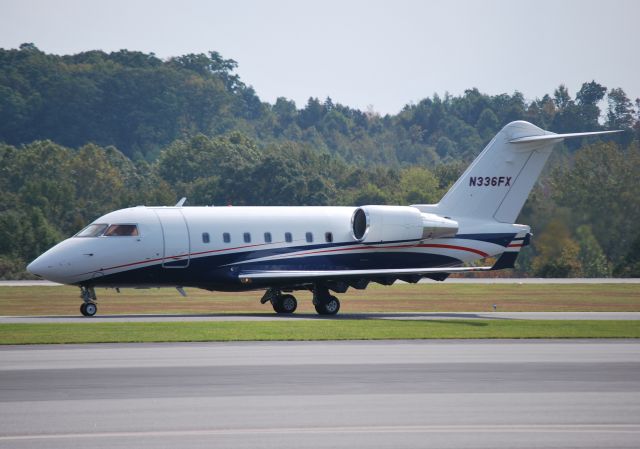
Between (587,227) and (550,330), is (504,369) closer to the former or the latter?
(550,330)

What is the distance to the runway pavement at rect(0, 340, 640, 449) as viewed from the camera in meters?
14.9

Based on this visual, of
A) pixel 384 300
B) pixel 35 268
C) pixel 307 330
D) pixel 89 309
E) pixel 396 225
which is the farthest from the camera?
pixel 384 300

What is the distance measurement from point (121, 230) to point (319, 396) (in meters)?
19.6

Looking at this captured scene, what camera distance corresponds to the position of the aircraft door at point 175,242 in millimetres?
36688

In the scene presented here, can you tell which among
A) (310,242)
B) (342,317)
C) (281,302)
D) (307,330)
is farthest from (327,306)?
(307,330)

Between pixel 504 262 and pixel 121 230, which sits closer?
pixel 121 230

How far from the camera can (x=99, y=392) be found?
18625 millimetres

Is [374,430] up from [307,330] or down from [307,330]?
up

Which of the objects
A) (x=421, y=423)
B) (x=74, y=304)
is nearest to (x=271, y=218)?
(x=74, y=304)

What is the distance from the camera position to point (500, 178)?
41062mm

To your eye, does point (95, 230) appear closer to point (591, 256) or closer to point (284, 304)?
point (284, 304)

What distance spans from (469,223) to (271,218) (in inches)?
284

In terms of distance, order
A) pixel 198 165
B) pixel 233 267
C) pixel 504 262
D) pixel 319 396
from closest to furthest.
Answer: pixel 319 396 → pixel 233 267 → pixel 504 262 → pixel 198 165

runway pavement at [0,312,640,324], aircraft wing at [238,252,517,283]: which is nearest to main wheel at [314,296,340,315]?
runway pavement at [0,312,640,324]
